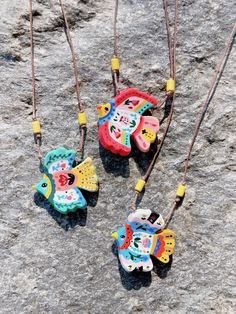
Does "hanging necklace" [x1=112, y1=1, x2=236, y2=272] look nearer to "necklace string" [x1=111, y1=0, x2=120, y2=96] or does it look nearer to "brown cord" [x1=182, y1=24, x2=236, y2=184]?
"brown cord" [x1=182, y1=24, x2=236, y2=184]

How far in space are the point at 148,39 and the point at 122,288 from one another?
104 cm

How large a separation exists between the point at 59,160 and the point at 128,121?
319 mm

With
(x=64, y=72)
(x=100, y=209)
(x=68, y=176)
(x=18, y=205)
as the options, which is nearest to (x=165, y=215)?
(x=100, y=209)

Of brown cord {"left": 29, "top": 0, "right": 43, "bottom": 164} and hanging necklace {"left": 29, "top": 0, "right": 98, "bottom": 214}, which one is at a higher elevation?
brown cord {"left": 29, "top": 0, "right": 43, "bottom": 164}

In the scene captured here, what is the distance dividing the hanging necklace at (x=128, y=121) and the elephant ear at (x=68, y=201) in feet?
0.74

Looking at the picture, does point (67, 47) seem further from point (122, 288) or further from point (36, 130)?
point (122, 288)

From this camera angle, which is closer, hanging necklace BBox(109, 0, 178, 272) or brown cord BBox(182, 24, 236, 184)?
hanging necklace BBox(109, 0, 178, 272)

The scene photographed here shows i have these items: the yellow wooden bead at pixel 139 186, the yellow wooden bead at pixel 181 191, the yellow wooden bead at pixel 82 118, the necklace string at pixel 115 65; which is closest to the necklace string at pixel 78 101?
the yellow wooden bead at pixel 82 118

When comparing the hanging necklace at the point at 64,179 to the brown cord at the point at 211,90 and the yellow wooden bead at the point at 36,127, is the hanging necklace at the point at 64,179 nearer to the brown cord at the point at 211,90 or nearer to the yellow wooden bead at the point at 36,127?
the yellow wooden bead at the point at 36,127

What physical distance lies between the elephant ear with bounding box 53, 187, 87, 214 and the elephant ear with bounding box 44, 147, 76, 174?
0.10m

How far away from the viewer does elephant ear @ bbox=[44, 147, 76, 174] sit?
6.81ft

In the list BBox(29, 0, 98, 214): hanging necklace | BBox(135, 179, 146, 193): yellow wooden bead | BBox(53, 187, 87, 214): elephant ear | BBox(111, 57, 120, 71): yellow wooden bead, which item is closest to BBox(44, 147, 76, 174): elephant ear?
BBox(29, 0, 98, 214): hanging necklace

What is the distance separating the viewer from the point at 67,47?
7.44ft

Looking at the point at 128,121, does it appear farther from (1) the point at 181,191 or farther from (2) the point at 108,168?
(1) the point at 181,191
